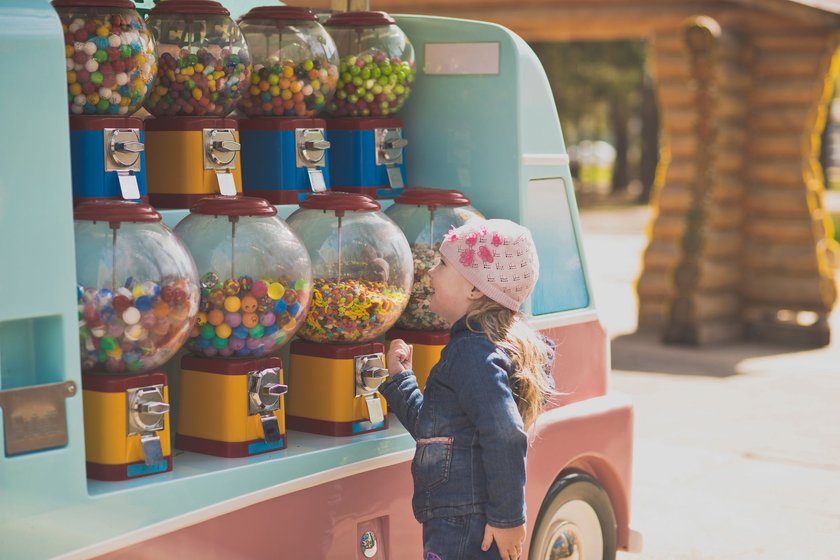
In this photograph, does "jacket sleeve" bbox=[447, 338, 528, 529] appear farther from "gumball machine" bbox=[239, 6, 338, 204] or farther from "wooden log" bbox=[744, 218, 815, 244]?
"wooden log" bbox=[744, 218, 815, 244]

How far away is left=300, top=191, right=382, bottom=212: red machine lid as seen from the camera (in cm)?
343

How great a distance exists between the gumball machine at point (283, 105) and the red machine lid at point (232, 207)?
1.71 ft

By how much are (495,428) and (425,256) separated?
89 cm

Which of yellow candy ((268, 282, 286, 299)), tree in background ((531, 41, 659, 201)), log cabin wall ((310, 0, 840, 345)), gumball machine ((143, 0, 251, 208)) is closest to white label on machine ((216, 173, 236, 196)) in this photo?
gumball machine ((143, 0, 251, 208))

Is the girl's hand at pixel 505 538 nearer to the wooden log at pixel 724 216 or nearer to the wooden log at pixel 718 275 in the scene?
the wooden log at pixel 718 275

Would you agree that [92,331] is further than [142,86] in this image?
No

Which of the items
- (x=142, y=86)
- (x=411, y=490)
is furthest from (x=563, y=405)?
(x=142, y=86)

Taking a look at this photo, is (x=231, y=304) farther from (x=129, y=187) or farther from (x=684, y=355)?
(x=684, y=355)

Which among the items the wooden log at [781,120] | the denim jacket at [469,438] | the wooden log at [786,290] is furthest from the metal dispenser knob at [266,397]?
the wooden log at [781,120]

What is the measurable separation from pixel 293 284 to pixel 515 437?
0.69m

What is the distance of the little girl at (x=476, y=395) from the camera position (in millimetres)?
3074

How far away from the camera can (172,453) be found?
3188mm

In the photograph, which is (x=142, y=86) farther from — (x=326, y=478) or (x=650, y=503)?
(x=650, y=503)

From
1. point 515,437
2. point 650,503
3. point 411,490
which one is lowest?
point 650,503
